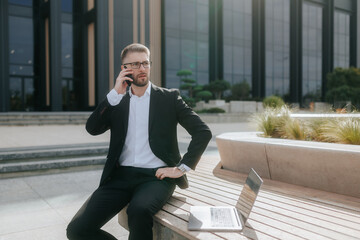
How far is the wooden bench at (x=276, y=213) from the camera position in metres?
2.07

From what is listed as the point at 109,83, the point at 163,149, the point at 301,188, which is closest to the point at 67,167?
the point at 163,149

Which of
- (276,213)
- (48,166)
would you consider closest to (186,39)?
(48,166)

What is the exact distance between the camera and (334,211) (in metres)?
2.59

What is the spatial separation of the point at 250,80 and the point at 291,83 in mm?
6410

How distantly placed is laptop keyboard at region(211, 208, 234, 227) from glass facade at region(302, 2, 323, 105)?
126 ft

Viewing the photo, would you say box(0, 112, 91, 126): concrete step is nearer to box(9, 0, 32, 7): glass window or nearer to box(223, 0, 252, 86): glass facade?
box(9, 0, 32, 7): glass window

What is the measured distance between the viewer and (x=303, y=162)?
3410mm

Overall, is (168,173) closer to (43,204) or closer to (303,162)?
(303,162)

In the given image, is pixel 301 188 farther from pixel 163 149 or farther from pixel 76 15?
pixel 76 15

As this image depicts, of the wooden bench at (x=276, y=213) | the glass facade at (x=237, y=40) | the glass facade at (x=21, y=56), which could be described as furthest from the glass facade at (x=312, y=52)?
the wooden bench at (x=276, y=213)

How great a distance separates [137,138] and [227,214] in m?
1.04

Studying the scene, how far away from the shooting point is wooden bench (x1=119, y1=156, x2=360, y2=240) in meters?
2.07

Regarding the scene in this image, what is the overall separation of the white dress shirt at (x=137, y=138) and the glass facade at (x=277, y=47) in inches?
1327

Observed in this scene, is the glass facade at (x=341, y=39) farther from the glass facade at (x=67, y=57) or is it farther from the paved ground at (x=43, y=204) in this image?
the paved ground at (x=43, y=204)
